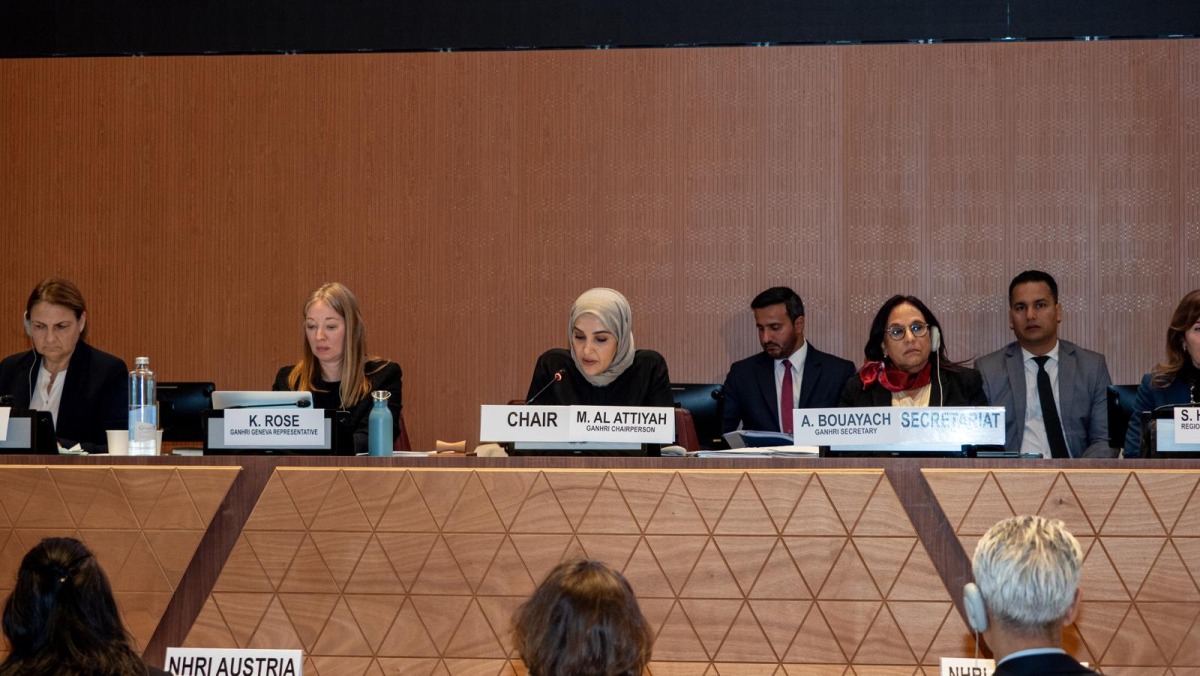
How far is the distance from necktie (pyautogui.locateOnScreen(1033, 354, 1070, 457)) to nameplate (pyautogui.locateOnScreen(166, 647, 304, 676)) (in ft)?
9.58

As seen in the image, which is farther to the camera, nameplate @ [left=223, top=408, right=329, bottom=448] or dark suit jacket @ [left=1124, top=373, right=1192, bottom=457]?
dark suit jacket @ [left=1124, top=373, right=1192, bottom=457]

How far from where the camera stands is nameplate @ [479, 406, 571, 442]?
9.58ft

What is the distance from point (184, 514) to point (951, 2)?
153 inches

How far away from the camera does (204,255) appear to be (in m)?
5.56

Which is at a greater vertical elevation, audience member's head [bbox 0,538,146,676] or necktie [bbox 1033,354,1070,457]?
necktie [bbox 1033,354,1070,457]

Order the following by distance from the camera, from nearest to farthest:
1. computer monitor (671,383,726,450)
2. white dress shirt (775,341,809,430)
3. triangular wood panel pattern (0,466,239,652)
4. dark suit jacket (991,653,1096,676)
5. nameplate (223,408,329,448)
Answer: dark suit jacket (991,653,1096,676) < triangular wood panel pattern (0,466,239,652) < nameplate (223,408,329,448) < computer monitor (671,383,726,450) < white dress shirt (775,341,809,430)

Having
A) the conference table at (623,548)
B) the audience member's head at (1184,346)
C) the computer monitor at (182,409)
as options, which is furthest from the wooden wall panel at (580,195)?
the conference table at (623,548)

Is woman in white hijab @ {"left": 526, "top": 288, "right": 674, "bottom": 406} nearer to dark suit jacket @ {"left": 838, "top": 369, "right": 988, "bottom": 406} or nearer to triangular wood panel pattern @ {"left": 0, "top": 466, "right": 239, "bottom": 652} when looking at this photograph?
dark suit jacket @ {"left": 838, "top": 369, "right": 988, "bottom": 406}

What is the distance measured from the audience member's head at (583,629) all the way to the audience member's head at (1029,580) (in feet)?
1.73

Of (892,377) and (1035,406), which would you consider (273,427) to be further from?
(1035,406)

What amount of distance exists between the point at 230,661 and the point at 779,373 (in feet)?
9.03

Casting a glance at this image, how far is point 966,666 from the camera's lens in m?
2.64

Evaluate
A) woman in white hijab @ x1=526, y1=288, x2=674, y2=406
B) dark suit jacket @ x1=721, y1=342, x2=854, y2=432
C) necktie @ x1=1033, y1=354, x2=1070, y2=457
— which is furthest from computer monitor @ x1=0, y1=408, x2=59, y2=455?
necktie @ x1=1033, y1=354, x2=1070, y2=457

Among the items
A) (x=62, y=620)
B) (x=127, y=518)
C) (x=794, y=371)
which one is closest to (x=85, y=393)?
(x=127, y=518)
